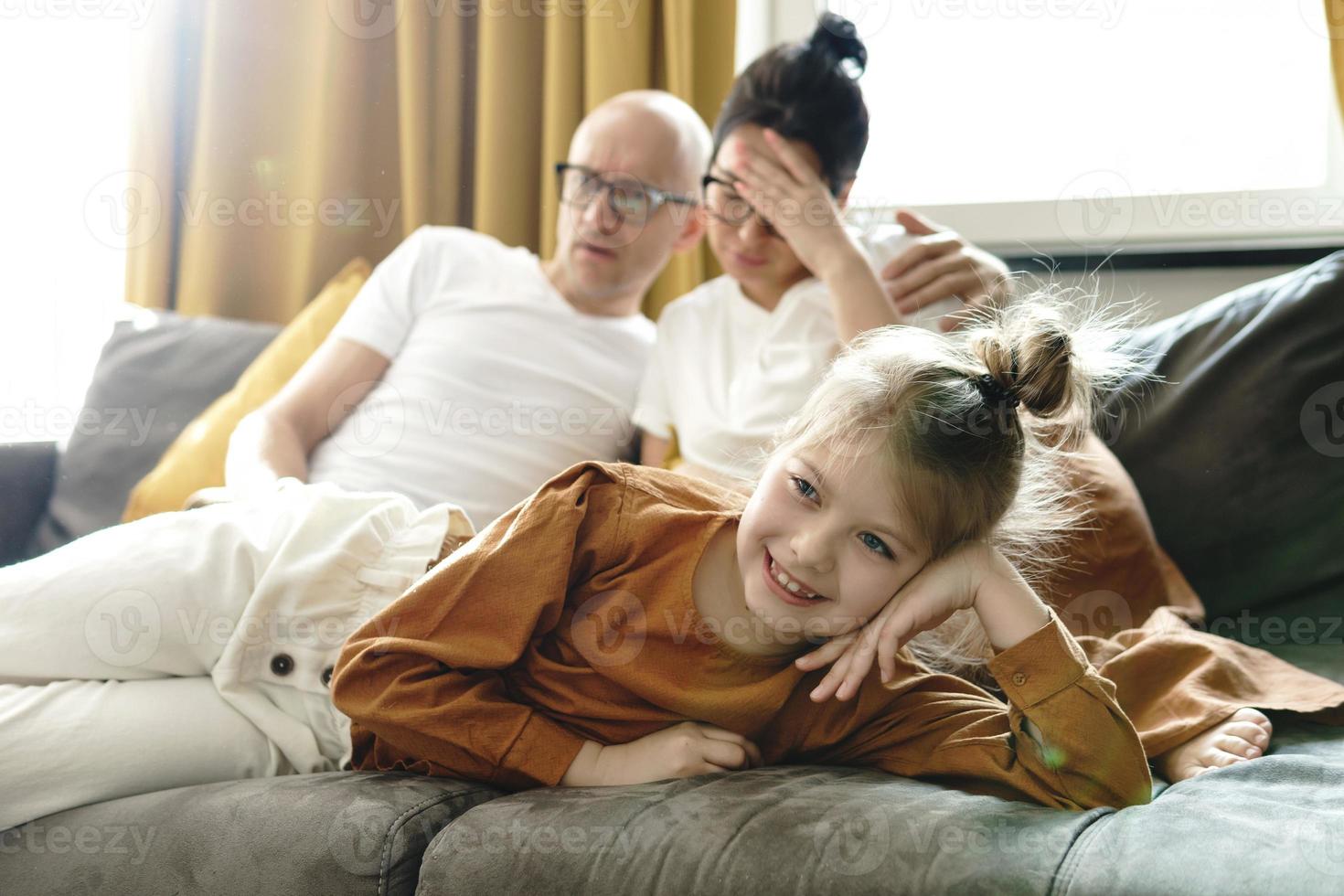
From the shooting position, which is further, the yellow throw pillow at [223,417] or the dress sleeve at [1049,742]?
the yellow throw pillow at [223,417]

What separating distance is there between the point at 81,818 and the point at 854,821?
70 cm

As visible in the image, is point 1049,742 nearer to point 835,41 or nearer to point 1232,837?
point 1232,837

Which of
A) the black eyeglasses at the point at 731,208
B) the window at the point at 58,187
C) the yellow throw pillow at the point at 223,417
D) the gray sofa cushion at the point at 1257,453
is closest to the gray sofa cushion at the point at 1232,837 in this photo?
the gray sofa cushion at the point at 1257,453

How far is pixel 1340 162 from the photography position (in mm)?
2107

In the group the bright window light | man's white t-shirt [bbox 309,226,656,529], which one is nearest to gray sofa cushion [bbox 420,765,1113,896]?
man's white t-shirt [bbox 309,226,656,529]

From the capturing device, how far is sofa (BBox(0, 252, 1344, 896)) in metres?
0.84

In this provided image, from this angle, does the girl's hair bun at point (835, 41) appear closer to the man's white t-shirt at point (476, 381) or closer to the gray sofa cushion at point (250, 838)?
the man's white t-shirt at point (476, 381)

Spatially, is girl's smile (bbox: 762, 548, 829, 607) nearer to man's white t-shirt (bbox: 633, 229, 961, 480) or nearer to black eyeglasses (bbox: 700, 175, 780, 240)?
man's white t-shirt (bbox: 633, 229, 961, 480)

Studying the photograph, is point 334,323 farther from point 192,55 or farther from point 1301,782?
point 1301,782

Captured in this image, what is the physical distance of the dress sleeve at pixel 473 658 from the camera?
3.31ft

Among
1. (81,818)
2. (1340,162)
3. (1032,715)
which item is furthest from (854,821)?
(1340,162)

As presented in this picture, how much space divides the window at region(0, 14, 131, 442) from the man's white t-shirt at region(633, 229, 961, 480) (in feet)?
3.70

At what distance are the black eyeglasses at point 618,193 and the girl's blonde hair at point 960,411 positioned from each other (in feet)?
2.52

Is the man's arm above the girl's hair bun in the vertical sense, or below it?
below
